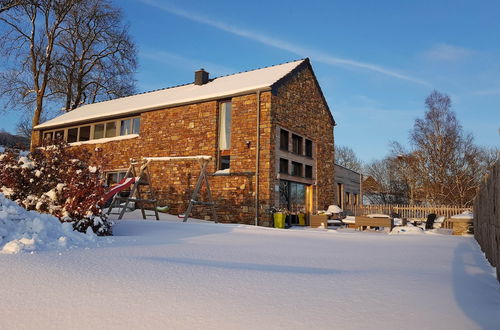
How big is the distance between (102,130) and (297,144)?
892 cm

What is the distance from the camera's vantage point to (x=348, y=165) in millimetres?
44688

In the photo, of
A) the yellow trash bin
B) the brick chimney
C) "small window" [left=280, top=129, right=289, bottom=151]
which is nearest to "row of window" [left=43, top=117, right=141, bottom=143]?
the brick chimney

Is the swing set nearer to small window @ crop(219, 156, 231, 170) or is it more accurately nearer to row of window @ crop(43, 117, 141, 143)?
small window @ crop(219, 156, 231, 170)

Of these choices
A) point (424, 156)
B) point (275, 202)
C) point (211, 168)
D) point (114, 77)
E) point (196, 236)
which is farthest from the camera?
point (114, 77)

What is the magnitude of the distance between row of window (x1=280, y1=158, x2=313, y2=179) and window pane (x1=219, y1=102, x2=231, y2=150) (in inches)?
78.3

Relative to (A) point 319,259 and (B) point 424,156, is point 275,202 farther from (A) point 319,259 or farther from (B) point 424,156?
(B) point 424,156

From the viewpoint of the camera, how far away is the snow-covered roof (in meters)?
13.2

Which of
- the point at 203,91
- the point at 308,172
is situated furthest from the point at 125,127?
the point at 308,172

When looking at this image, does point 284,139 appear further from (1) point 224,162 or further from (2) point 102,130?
(2) point 102,130

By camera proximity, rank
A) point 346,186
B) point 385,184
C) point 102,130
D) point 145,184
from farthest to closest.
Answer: point 385,184 < point 346,186 < point 102,130 < point 145,184

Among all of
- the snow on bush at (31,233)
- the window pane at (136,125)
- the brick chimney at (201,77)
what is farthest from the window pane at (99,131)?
the snow on bush at (31,233)

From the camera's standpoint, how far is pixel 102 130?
17.2 m

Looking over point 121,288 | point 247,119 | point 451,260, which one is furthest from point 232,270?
point 247,119

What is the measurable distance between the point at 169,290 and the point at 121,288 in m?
0.35
